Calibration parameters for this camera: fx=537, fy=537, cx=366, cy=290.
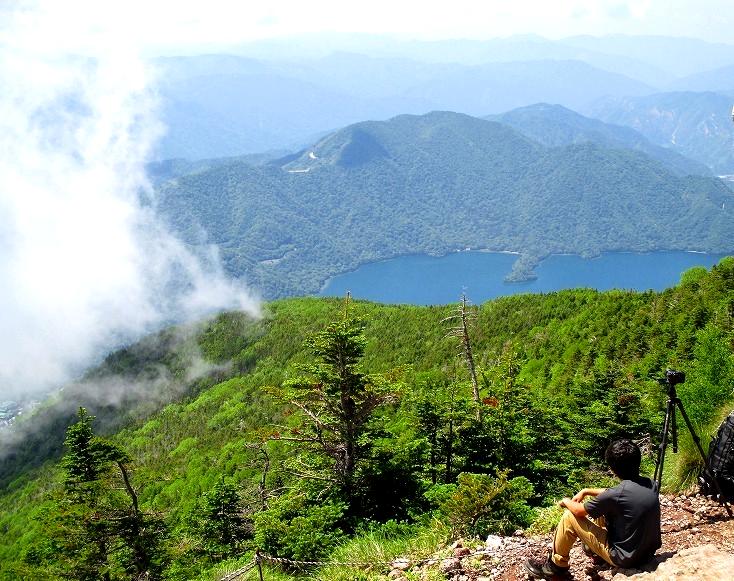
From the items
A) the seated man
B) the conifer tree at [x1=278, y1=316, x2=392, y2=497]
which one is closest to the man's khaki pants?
the seated man

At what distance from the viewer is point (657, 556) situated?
616cm

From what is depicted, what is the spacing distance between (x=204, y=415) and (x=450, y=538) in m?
77.5

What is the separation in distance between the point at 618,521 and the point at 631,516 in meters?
0.19

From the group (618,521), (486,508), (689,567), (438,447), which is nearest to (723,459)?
(689,567)

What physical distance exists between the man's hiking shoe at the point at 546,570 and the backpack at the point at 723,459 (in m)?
2.42

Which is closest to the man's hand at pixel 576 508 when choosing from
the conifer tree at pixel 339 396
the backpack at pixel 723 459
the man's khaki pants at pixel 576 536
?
the man's khaki pants at pixel 576 536

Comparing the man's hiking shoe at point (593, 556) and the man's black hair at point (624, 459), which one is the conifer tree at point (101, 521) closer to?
the man's hiking shoe at point (593, 556)

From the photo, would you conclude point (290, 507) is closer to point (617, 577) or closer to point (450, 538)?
point (450, 538)

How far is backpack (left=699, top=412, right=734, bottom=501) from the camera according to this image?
682cm

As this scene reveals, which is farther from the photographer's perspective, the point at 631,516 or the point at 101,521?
the point at 101,521

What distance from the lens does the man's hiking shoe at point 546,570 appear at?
251 inches

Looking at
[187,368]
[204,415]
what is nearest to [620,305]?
[204,415]

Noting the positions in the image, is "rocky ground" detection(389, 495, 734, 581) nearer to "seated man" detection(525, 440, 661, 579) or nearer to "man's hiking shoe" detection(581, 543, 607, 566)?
"man's hiking shoe" detection(581, 543, 607, 566)

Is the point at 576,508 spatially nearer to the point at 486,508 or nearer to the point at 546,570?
the point at 546,570
